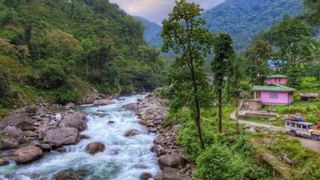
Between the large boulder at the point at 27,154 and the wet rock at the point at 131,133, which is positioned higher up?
the large boulder at the point at 27,154

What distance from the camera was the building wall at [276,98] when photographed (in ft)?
128

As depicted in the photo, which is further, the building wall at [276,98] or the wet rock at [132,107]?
the wet rock at [132,107]

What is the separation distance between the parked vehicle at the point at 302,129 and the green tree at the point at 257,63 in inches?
824

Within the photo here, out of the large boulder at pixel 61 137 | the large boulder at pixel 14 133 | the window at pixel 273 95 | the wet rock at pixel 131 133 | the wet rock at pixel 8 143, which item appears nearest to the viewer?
the wet rock at pixel 8 143

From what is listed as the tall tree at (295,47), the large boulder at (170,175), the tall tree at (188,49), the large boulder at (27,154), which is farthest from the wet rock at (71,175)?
the tall tree at (295,47)

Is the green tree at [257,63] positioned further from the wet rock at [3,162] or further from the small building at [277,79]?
the wet rock at [3,162]

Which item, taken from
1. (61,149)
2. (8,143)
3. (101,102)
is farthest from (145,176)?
(101,102)

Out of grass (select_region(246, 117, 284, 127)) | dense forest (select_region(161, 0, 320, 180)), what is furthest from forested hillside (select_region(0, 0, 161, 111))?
grass (select_region(246, 117, 284, 127))

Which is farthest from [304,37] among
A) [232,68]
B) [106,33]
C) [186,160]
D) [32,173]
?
[106,33]

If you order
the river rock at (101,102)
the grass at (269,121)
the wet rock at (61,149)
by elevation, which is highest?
the grass at (269,121)

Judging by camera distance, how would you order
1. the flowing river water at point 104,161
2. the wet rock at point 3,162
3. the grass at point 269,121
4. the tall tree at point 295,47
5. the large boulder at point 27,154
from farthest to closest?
the tall tree at point 295,47, the grass at point 269,121, the large boulder at point 27,154, the wet rock at point 3,162, the flowing river water at point 104,161

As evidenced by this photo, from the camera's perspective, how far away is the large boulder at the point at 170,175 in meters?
23.8

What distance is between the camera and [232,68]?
29.3m

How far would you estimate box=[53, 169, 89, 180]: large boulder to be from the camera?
24728 mm
